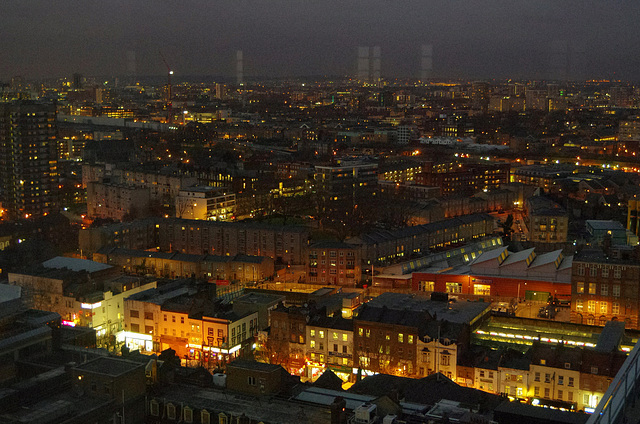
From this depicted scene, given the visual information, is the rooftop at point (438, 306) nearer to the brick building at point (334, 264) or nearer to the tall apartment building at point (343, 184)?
the brick building at point (334, 264)

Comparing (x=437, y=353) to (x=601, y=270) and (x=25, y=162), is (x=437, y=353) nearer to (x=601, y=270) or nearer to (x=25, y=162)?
(x=601, y=270)

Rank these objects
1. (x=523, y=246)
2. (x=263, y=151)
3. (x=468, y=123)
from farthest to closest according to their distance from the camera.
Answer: (x=468, y=123), (x=263, y=151), (x=523, y=246)

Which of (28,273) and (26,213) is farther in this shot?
(26,213)

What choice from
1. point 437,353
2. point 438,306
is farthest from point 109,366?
point 438,306

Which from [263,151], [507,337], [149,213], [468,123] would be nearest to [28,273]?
[507,337]

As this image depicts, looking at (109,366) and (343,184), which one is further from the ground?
(109,366)

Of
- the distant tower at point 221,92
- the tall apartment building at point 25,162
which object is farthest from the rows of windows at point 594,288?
the distant tower at point 221,92

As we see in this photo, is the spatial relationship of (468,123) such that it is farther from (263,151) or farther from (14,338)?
(14,338)
